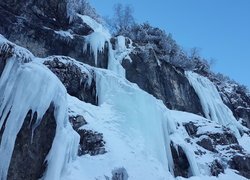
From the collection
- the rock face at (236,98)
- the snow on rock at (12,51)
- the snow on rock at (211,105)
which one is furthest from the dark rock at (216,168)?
the rock face at (236,98)

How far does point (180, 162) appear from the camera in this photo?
14.1m

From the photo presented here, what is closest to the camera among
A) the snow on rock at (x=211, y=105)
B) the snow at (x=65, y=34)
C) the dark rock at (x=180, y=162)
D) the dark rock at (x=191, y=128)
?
the dark rock at (x=180, y=162)

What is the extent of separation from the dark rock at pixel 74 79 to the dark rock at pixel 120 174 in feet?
11.9

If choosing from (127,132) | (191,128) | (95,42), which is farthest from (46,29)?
(191,128)

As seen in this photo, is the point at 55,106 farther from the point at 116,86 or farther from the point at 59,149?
the point at 116,86

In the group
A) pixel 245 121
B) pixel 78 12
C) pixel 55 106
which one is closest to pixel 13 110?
pixel 55 106

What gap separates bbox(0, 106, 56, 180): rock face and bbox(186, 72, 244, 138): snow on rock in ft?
51.6

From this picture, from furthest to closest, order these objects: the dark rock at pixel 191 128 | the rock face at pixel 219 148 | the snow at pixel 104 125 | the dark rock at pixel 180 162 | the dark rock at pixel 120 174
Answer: the dark rock at pixel 191 128 < the rock face at pixel 219 148 < the dark rock at pixel 180 162 < the dark rock at pixel 120 174 < the snow at pixel 104 125

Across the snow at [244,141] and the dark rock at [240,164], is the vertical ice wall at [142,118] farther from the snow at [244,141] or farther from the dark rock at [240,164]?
the snow at [244,141]

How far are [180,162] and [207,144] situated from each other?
277cm

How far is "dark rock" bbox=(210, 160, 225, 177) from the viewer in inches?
580

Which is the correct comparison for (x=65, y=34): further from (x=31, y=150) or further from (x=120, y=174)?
(x=31, y=150)

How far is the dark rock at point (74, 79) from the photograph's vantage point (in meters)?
13.0

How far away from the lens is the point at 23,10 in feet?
57.3
